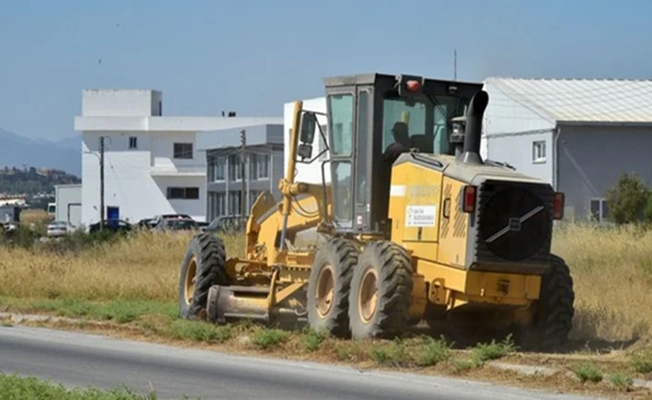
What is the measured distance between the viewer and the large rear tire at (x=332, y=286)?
19.3 metres

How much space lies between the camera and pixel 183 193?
106 meters

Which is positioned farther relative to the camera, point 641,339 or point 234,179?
point 234,179

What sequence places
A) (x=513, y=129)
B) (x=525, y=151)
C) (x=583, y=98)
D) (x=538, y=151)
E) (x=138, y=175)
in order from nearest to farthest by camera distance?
(x=538, y=151) < (x=525, y=151) < (x=513, y=129) < (x=583, y=98) < (x=138, y=175)

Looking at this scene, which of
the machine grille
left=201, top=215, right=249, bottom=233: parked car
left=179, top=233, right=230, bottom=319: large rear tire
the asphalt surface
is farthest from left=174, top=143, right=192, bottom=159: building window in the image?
the machine grille

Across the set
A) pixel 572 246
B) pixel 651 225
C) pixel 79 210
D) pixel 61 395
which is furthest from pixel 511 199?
pixel 79 210

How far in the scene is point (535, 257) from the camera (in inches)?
728

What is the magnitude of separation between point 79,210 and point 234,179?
40.8m

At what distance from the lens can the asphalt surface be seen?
1482 cm

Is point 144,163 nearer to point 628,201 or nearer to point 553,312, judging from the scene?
point 628,201

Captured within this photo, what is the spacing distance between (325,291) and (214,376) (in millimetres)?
3952

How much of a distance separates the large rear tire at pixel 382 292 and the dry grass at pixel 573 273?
A: 3490 mm

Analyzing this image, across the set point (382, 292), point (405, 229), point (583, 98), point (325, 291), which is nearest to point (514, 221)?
point (405, 229)

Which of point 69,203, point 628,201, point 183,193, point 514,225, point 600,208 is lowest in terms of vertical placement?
point 69,203

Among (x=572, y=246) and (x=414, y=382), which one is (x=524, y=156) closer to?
(x=572, y=246)
